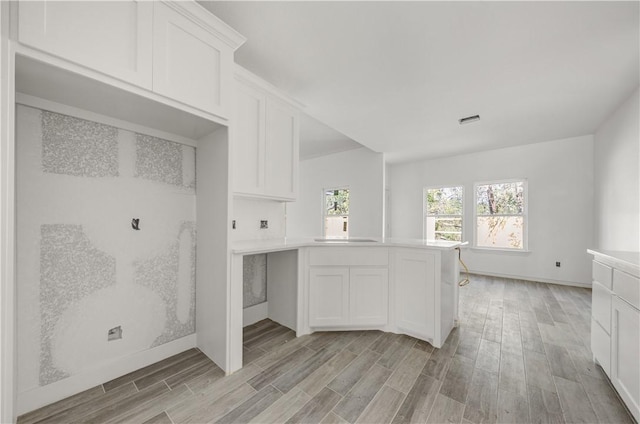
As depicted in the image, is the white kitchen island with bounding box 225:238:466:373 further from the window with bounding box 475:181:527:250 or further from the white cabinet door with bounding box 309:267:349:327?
the window with bounding box 475:181:527:250

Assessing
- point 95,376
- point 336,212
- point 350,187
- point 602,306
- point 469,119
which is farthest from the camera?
point 336,212

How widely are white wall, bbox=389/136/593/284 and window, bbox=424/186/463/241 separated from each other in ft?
0.58

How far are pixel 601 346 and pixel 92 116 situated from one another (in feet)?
13.1

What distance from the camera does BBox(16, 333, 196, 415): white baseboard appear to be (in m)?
1.46

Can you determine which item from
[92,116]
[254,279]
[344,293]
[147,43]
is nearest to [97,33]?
[147,43]

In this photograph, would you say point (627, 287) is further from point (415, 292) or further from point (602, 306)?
point (415, 292)

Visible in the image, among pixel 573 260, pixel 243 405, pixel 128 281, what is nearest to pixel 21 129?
pixel 128 281

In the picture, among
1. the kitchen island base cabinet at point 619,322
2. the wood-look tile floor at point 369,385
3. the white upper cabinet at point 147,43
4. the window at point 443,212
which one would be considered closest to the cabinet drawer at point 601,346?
the kitchen island base cabinet at point 619,322

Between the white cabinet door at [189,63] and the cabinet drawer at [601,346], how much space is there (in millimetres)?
3174

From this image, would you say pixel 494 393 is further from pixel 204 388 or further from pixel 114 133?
pixel 114 133

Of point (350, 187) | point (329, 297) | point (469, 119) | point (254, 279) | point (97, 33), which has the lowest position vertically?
point (329, 297)

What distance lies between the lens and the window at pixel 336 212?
19.5ft

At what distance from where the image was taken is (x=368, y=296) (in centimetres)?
253

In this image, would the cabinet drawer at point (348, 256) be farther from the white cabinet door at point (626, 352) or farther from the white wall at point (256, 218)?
the white cabinet door at point (626, 352)
